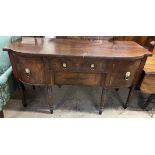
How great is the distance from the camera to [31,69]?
A: 4.49 feet

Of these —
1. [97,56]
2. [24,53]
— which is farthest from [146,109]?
[24,53]

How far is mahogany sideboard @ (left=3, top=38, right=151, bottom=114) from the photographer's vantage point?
4.22ft

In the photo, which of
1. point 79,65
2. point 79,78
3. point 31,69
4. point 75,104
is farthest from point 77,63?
point 75,104

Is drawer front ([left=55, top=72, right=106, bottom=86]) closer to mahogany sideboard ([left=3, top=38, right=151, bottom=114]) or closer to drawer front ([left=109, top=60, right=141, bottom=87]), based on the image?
mahogany sideboard ([left=3, top=38, right=151, bottom=114])

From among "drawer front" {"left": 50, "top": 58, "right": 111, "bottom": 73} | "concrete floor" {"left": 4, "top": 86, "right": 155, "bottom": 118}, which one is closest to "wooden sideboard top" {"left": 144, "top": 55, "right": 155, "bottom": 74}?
"drawer front" {"left": 50, "top": 58, "right": 111, "bottom": 73}

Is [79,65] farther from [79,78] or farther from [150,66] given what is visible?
[150,66]

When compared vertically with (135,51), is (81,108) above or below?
below

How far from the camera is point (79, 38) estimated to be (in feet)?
5.40

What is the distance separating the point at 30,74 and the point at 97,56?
0.61m

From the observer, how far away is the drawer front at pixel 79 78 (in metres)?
1.41

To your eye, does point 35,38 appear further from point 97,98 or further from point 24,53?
point 97,98

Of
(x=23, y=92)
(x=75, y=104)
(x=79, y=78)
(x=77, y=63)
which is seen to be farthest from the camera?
(x=75, y=104)

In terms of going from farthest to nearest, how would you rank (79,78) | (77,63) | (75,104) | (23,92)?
(75,104), (23,92), (79,78), (77,63)

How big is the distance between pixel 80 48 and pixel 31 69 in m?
0.47
